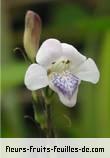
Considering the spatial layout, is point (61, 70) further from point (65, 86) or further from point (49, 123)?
point (49, 123)

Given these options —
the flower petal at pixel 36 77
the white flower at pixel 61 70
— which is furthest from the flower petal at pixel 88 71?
the flower petal at pixel 36 77

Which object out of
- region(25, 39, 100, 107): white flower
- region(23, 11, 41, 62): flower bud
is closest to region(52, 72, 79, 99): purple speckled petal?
region(25, 39, 100, 107): white flower

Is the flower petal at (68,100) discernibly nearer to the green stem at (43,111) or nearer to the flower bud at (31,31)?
the green stem at (43,111)

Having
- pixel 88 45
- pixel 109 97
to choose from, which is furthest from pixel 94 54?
pixel 109 97

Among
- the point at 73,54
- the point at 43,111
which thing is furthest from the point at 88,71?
the point at 43,111

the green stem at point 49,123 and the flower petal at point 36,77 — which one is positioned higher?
the flower petal at point 36,77

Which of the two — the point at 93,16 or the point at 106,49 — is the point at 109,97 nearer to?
the point at 106,49
